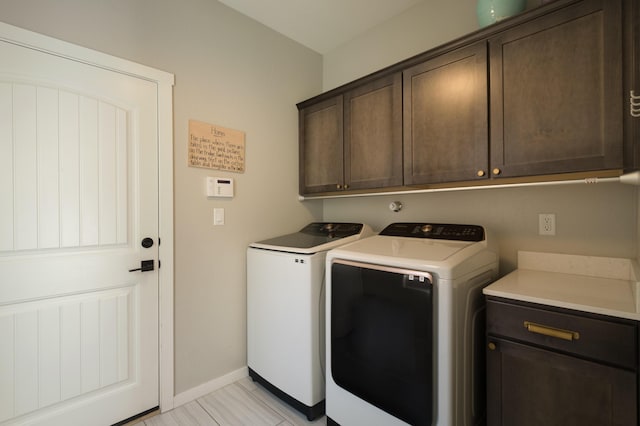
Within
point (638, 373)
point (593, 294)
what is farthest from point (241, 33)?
point (638, 373)

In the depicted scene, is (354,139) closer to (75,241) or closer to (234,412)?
(75,241)

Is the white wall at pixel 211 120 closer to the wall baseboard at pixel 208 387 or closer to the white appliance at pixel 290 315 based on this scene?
the wall baseboard at pixel 208 387

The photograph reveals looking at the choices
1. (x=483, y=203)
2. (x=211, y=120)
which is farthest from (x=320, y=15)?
(x=483, y=203)

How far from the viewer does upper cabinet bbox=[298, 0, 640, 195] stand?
115 centimetres

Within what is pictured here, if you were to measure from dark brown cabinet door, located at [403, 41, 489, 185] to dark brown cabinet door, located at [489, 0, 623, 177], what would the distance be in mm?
64

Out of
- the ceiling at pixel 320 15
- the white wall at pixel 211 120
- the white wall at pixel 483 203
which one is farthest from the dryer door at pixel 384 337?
the ceiling at pixel 320 15

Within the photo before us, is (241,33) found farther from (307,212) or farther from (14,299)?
(14,299)

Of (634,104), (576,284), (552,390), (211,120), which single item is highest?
(211,120)

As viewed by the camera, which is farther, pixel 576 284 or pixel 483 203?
pixel 483 203

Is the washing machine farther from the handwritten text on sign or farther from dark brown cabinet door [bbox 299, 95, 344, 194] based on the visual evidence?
A: the handwritten text on sign

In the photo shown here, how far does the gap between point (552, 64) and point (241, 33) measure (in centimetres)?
201

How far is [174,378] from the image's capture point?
1833 mm

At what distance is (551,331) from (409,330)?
0.52 meters

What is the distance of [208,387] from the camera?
6.48 feet
